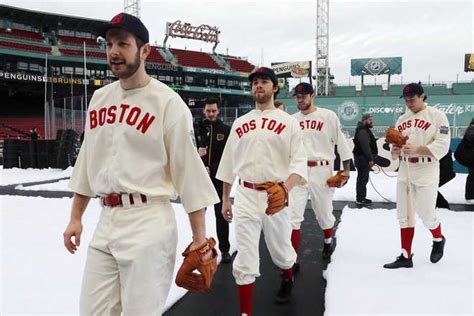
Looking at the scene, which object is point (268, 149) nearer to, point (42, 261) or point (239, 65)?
point (42, 261)

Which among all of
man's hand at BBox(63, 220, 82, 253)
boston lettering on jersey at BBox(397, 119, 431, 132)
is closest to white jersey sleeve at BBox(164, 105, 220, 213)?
man's hand at BBox(63, 220, 82, 253)

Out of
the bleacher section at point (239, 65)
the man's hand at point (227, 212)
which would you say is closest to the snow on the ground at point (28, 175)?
the man's hand at point (227, 212)

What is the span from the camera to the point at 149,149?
2113 mm

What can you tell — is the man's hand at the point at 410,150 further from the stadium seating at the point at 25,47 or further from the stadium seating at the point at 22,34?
the stadium seating at the point at 22,34

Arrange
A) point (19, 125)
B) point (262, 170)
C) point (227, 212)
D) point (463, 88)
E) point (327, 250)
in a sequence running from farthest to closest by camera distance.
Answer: point (463, 88) < point (19, 125) < point (327, 250) < point (227, 212) < point (262, 170)

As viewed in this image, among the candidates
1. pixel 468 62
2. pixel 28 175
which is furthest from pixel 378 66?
pixel 28 175

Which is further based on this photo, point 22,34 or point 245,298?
point 22,34

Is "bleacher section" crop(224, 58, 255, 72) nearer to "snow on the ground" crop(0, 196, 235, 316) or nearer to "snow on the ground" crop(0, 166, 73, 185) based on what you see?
"snow on the ground" crop(0, 166, 73, 185)

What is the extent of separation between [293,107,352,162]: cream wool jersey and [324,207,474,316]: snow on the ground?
4.15ft

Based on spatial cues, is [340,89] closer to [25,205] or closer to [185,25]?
[185,25]

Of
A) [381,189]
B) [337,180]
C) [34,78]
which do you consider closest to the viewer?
[337,180]

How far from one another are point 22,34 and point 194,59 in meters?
19.2

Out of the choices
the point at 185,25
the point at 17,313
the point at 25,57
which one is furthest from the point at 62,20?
the point at 17,313

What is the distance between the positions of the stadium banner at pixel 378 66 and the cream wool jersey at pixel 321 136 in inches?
1755
